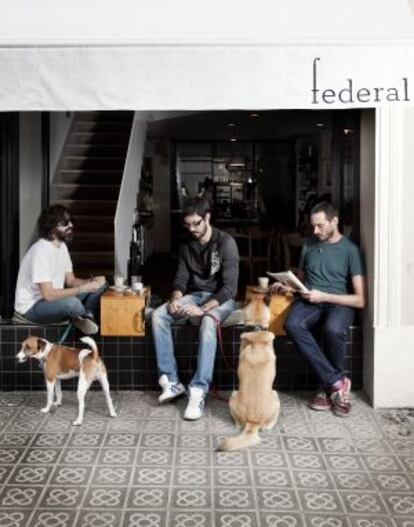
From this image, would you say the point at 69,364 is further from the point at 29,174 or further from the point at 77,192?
the point at 77,192

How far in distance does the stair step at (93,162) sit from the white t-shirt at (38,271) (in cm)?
505

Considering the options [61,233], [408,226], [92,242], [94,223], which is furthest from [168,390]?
[94,223]

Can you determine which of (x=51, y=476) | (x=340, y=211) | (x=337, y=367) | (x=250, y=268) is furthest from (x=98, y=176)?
(x=51, y=476)

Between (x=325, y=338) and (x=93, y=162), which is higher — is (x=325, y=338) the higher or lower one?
the lower one

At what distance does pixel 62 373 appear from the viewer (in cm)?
441

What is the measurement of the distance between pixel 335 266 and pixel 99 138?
653 centimetres

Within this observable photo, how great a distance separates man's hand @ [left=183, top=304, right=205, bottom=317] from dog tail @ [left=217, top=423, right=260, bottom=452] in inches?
34.9

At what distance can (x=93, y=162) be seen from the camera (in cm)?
996

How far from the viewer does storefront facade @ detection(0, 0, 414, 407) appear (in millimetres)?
4113

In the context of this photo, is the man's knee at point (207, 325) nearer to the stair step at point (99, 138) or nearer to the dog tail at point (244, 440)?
the dog tail at point (244, 440)

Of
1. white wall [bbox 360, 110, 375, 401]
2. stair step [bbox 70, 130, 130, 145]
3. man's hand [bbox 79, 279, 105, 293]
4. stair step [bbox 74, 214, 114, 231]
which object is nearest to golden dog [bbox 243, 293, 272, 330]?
white wall [bbox 360, 110, 375, 401]

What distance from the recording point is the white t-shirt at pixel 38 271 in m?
4.68

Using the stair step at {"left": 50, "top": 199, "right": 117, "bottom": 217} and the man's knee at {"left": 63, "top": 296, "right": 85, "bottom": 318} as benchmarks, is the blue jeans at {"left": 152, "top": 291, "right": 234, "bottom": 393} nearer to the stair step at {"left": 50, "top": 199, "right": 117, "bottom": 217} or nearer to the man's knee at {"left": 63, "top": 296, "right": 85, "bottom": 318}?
the man's knee at {"left": 63, "top": 296, "right": 85, "bottom": 318}

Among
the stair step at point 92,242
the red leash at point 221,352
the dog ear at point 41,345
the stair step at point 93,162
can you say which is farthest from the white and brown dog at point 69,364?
the stair step at point 93,162
